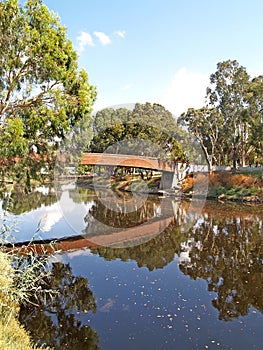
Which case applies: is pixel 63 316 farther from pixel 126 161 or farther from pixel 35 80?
pixel 126 161

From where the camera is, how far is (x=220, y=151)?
2048 inches

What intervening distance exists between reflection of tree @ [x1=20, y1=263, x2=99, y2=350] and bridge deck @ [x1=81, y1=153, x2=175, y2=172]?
19295mm

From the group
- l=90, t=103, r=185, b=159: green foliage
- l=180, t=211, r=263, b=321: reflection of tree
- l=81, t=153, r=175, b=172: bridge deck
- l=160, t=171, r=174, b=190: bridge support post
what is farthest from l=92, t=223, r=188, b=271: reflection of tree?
l=90, t=103, r=185, b=159: green foliage

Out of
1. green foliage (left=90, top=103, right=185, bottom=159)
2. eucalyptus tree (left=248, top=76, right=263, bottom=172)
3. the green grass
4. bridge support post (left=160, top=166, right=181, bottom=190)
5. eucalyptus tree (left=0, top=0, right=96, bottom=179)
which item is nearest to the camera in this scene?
eucalyptus tree (left=0, top=0, right=96, bottom=179)

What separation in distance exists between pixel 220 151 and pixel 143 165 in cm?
2037

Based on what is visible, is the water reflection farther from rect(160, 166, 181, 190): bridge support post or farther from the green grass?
rect(160, 166, 181, 190): bridge support post

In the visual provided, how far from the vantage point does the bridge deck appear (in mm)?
29641

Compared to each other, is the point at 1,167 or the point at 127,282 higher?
the point at 1,167

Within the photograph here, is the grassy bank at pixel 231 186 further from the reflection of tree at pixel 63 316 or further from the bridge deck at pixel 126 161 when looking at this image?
the reflection of tree at pixel 63 316

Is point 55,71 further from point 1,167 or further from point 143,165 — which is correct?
point 143,165

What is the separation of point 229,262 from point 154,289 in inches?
174

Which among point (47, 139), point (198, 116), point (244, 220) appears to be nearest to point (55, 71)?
point (47, 139)

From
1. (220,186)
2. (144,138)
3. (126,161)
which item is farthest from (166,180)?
(126,161)

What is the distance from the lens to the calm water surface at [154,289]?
7332mm
